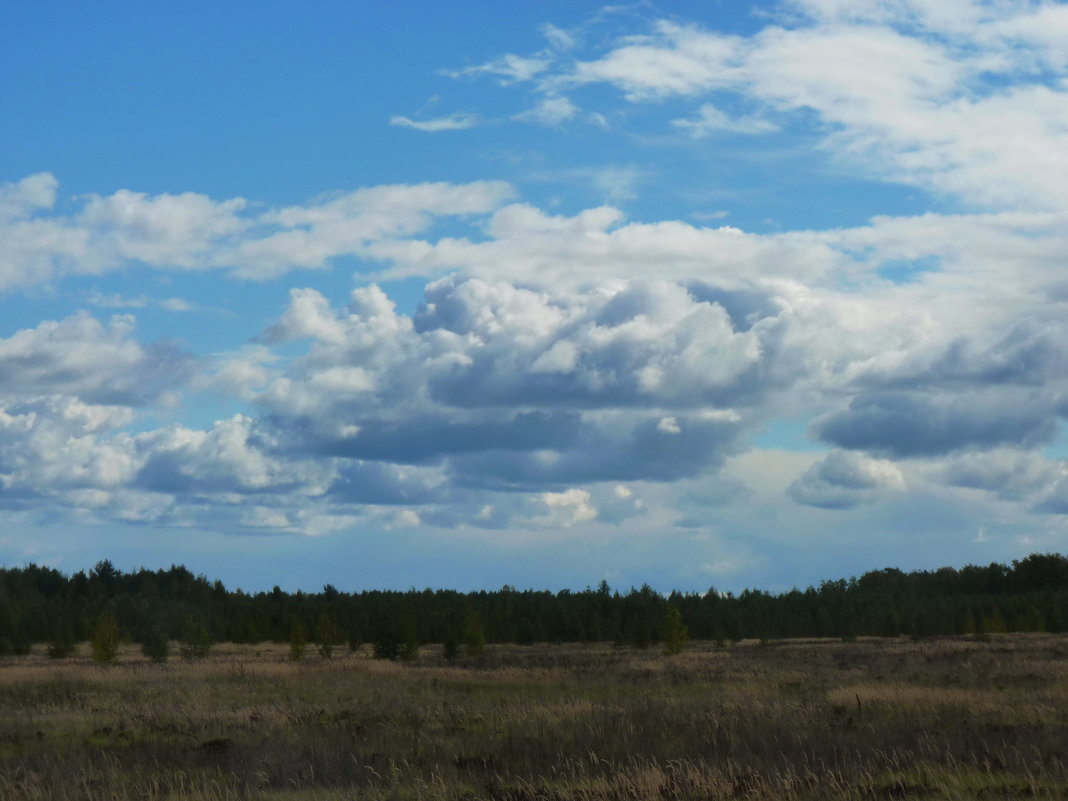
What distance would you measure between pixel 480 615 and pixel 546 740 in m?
70.0

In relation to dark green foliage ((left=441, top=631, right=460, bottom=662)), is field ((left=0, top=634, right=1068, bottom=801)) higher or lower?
higher

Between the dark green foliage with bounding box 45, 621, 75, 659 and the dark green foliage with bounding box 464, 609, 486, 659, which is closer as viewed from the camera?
the dark green foliage with bounding box 464, 609, 486, 659

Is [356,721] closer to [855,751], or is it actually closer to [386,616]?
[855,751]

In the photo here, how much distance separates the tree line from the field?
990 inches

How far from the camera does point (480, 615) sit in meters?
86.1

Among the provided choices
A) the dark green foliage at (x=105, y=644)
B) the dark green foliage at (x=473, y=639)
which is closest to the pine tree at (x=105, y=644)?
the dark green foliage at (x=105, y=644)

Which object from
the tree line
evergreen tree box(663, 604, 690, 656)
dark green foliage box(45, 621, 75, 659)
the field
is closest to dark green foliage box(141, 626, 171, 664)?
the tree line

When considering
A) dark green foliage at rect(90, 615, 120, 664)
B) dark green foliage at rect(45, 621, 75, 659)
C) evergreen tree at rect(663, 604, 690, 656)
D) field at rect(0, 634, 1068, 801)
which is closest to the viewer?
field at rect(0, 634, 1068, 801)

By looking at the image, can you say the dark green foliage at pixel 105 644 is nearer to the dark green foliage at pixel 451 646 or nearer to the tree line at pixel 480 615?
the tree line at pixel 480 615

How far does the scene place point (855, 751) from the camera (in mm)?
15086

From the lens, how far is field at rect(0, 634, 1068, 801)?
12445 mm

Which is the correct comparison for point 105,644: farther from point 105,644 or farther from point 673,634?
point 673,634

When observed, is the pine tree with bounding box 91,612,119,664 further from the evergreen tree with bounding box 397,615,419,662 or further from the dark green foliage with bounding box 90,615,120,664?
the evergreen tree with bounding box 397,615,419,662

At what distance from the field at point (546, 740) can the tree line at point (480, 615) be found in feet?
82.5
